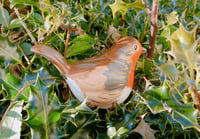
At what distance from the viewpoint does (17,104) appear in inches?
15.4

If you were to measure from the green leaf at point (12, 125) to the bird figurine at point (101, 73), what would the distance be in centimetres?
11

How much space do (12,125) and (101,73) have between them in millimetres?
168

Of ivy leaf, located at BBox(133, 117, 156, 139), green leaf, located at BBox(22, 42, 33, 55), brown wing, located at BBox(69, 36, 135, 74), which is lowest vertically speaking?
ivy leaf, located at BBox(133, 117, 156, 139)

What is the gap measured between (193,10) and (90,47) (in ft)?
1.20

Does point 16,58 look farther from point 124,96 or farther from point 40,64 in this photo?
point 124,96

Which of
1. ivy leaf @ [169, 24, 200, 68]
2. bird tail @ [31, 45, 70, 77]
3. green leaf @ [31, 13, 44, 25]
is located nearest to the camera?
ivy leaf @ [169, 24, 200, 68]

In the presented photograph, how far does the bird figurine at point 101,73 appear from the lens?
443mm

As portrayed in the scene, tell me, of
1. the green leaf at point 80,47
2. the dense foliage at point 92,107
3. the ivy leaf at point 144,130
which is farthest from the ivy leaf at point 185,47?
the green leaf at point 80,47

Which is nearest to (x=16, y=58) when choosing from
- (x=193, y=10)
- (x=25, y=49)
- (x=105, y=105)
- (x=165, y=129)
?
(x=25, y=49)

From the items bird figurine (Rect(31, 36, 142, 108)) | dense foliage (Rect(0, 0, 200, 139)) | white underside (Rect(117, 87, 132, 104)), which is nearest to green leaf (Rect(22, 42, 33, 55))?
dense foliage (Rect(0, 0, 200, 139))

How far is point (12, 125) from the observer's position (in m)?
0.36

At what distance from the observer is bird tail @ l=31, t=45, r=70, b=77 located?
1.43 ft

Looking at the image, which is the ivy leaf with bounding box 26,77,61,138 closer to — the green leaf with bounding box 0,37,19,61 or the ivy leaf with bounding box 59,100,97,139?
the ivy leaf with bounding box 59,100,97,139

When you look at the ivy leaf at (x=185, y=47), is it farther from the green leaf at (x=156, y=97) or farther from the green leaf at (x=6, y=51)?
the green leaf at (x=6, y=51)
